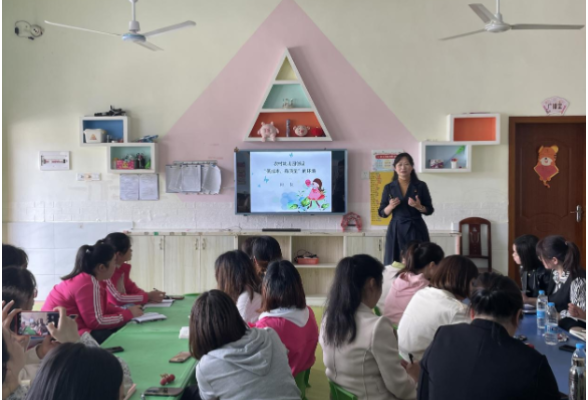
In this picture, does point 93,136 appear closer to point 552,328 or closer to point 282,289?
point 282,289

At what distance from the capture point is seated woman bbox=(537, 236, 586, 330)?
11.0 feet

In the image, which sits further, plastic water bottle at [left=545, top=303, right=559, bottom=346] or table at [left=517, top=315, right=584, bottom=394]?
plastic water bottle at [left=545, top=303, right=559, bottom=346]

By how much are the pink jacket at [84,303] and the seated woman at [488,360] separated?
6.98ft

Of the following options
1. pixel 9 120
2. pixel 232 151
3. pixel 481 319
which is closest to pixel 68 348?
pixel 481 319

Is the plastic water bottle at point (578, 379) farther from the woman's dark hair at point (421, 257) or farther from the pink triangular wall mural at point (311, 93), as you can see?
the pink triangular wall mural at point (311, 93)

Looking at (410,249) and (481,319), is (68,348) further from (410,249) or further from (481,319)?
(410,249)

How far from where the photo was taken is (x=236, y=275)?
3.17 m

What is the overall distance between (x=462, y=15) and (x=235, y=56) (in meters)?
2.80

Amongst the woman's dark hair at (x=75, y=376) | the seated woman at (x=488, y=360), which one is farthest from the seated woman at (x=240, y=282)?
the woman's dark hair at (x=75, y=376)

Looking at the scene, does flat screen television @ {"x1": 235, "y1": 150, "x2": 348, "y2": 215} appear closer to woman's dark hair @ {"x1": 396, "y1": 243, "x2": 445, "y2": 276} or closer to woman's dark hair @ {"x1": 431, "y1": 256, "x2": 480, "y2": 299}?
woman's dark hair @ {"x1": 396, "y1": 243, "x2": 445, "y2": 276}

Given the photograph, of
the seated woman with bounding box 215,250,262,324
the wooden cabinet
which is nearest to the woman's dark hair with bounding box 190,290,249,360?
the seated woman with bounding box 215,250,262,324

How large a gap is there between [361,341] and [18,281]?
5.72ft

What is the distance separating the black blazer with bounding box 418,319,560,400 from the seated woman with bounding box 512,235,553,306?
7.26ft

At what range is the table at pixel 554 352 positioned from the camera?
2316 mm
